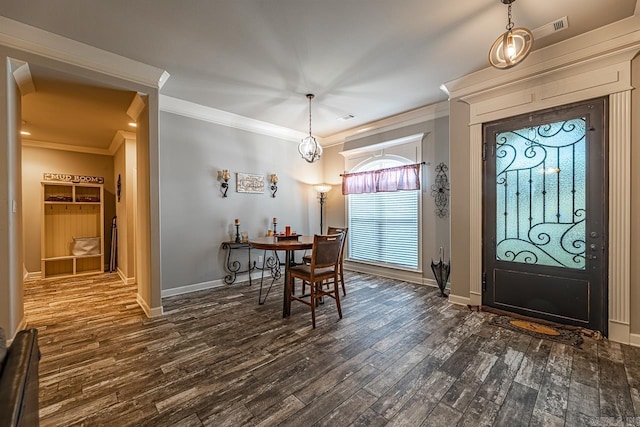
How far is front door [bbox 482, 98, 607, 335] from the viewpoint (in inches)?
101

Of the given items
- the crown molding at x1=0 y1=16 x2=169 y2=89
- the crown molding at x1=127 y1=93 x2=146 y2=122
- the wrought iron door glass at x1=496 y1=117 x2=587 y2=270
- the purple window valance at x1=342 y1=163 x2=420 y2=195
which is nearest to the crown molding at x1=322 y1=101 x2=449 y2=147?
the purple window valance at x1=342 y1=163 x2=420 y2=195

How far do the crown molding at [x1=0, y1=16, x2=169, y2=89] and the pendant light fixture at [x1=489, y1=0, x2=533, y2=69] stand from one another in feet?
11.0

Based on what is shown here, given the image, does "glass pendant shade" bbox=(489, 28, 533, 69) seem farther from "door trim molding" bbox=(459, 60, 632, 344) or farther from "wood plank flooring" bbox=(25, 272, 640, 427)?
"wood plank flooring" bbox=(25, 272, 640, 427)

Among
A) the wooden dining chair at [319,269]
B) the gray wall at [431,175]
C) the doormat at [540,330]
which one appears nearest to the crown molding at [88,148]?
the wooden dining chair at [319,269]

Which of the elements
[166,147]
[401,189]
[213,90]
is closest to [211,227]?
[166,147]

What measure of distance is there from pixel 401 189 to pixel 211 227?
10.5 feet

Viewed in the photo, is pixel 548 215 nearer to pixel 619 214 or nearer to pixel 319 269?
pixel 619 214

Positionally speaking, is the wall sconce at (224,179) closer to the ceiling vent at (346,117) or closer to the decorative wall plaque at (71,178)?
the ceiling vent at (346,117)

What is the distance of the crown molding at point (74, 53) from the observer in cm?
235

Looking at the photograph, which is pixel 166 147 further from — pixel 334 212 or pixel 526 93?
pixel 526 93

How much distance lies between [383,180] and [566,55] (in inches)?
107

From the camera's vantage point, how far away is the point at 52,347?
2.42 meters

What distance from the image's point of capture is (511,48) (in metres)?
2.04

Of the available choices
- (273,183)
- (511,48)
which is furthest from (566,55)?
(273,183)
